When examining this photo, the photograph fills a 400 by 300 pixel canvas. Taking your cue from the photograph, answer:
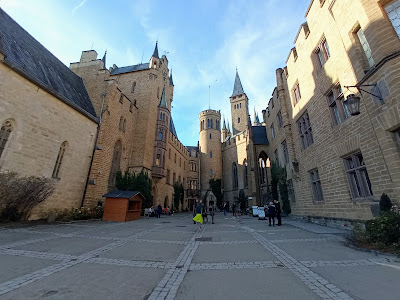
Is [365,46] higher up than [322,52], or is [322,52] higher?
[322,52]

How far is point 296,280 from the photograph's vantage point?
118 inches

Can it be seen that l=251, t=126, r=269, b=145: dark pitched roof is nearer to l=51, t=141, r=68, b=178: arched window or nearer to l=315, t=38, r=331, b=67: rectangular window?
l=315, t=38, r=331, b=67: rectangular window

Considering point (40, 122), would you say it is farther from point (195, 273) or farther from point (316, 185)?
point (316, 185)

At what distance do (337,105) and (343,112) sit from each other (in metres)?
0.51

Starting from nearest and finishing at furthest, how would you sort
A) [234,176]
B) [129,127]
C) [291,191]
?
[291,191]
[129,127]
[234,176]

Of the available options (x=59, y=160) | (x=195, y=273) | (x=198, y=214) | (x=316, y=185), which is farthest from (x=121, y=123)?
(x=195, y=273)

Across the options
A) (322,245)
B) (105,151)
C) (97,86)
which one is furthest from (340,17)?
(97,86)

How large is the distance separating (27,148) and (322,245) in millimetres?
14362

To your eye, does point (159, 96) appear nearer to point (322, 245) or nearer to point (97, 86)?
point (97, 86)

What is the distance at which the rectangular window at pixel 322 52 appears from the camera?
921 centimetres

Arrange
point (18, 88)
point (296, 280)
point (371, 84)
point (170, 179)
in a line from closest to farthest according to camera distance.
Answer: point (296, 280) < point (371, 84) < point (18, 88) < point (170, 179)

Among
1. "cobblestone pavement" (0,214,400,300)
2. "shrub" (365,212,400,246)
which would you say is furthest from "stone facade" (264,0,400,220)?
"cobblestone pavement" (0,214,400,300)

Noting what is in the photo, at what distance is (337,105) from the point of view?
27.1 feet

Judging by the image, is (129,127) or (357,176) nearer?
(357,176)
